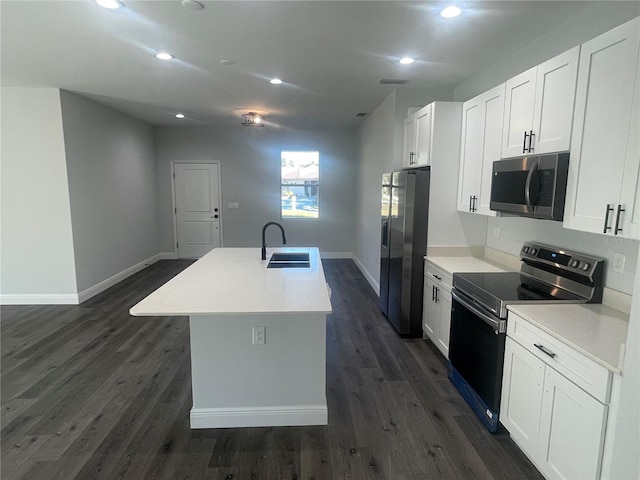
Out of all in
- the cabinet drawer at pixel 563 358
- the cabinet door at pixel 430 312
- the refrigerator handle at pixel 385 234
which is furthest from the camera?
the refrigerator handle at pixel 385 234

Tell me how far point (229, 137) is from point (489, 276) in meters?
5.89

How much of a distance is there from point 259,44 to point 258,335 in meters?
2.23

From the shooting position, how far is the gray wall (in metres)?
7.16

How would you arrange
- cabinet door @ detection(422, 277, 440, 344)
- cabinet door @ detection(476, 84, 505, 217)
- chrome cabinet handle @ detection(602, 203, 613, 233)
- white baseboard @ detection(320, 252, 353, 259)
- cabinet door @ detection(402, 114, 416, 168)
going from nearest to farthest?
chrome cabinet handle @ detection(602, 203, 613, 233), cabinet door @ detection(476, 84, 505, 217), cabinet door @ detection(422, 277, 440, 344), cabinet door @ detection(402, 114, 416, 168), white baseboard @ detection(320, 252, 353, 259)

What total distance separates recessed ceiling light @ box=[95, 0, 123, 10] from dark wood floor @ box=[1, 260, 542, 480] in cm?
269

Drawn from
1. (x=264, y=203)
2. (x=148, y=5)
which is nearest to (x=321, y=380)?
(x=148, y=5)

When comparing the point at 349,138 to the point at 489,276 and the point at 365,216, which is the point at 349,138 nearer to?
the point at 365,216

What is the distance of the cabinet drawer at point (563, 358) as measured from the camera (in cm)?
150

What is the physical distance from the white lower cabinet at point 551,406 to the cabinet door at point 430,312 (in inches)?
45.4

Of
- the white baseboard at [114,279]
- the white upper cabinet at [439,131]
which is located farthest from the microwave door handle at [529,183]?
the white baseboard at [114,279]

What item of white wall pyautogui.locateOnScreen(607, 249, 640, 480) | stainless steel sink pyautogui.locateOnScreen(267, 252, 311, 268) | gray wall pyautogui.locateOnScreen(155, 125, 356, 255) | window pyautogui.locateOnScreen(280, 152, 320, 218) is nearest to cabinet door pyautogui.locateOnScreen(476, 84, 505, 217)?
stainless steel sink pyautogui.locateOnScreen(267, 252, 311, 268)

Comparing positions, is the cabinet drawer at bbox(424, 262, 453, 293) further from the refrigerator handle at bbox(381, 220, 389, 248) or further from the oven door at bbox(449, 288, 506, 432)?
the refrigerator handle at bbox(381, 220, 389, 248)

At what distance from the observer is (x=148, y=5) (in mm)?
2248

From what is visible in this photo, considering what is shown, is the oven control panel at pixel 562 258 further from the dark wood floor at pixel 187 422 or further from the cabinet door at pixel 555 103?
the dark wood floor at pixel 187 422
